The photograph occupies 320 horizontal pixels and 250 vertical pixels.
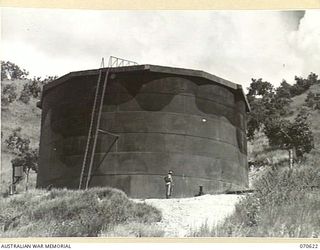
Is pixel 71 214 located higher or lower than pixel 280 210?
lower

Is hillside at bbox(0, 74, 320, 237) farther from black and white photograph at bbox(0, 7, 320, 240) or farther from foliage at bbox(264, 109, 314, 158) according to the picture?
foliage at bbox(264, 109, 314, 158)

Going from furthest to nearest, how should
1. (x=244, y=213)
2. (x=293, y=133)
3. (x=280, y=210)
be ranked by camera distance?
1. (x=293, y=133)
2. (x=244, y=213)
3. (x=280, y=210)

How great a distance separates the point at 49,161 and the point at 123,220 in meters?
7.19

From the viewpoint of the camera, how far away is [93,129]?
1617cm

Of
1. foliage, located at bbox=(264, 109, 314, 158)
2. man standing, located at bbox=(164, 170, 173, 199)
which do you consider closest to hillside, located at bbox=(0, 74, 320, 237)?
man standing, located at bbox=(164, 170, 173, 199)

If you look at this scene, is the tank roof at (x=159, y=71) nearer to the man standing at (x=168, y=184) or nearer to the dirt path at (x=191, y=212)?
the man standing at (x=168, y=184)

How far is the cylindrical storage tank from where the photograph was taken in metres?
15.6

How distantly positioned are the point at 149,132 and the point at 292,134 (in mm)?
10129

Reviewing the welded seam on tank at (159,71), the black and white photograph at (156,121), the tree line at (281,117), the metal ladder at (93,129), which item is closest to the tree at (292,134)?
the tree line at (281,117)

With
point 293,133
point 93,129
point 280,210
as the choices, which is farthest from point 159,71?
point 293,133

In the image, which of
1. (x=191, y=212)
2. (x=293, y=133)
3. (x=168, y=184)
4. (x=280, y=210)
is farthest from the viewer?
(x=293, y=133)

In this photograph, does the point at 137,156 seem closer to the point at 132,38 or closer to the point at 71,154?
the point at 71,154

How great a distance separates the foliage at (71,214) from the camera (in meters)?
9.40

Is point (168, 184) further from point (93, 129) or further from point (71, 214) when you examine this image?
point (71, 214)
